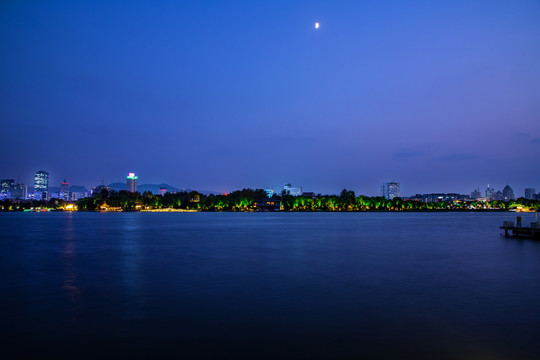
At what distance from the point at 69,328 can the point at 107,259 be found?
55.7ft

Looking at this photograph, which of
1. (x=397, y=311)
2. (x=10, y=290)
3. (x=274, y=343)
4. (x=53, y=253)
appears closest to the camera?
(x=274, y=343)

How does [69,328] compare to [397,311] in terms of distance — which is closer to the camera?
[69,328]

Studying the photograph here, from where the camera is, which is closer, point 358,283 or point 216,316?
point 216,316

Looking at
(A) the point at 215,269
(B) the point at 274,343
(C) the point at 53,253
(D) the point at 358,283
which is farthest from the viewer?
(C) the point at 53,253

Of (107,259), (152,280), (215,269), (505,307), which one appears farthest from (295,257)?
(505,307)

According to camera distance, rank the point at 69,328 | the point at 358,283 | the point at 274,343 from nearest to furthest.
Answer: the point at 274,343, the point at 69,328, the point at 358,283

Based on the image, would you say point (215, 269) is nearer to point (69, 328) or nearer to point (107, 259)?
point (107, 259)

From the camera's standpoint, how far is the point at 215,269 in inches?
883

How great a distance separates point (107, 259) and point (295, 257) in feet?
44.7

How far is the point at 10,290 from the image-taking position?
1642cm

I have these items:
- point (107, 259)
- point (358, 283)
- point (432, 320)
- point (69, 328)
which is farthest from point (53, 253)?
point (432, 320)

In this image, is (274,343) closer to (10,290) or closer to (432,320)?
(432,320)

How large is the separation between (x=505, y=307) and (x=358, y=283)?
617 centimetres

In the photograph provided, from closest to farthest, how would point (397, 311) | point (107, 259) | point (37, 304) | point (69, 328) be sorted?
point (69, 328)
point (397, 311)
point (37, 304)
point (107, 259)
